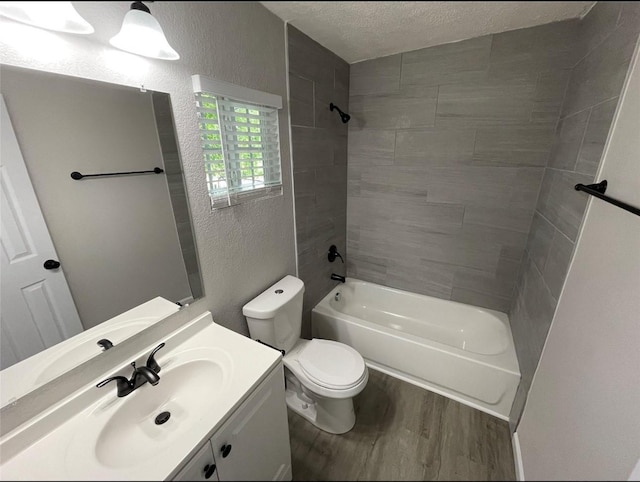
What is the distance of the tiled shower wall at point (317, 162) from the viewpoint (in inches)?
55.9

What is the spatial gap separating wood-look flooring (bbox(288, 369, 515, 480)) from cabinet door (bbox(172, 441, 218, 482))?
2.48 ft

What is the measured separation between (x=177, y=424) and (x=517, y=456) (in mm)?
1551

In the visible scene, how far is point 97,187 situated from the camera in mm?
767

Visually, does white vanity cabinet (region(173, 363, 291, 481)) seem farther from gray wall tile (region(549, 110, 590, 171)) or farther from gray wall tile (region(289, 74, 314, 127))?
gray wall tile (region(549, 110, 590, 171))

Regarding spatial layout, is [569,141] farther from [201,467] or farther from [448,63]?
[201,467]

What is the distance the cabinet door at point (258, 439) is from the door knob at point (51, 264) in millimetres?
624

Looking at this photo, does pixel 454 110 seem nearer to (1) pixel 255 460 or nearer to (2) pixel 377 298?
(2) pixel 377 298

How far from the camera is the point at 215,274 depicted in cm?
116

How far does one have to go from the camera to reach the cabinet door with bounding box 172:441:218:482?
0.60m

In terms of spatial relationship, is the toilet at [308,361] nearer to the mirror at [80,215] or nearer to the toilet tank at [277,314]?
the toilet tank at [277,314]

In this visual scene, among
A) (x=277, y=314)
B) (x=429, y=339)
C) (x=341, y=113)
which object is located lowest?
(x=429, y=339)

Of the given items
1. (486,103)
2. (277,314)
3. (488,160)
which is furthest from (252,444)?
(486,103)

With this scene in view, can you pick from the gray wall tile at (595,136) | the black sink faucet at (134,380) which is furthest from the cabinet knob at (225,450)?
the gray wall tile at (595,136)

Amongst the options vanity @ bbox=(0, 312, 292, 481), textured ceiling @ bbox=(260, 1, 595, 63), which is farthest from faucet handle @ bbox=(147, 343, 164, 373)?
textured ceiling @ bbox=(260, 1, 595, 63)
